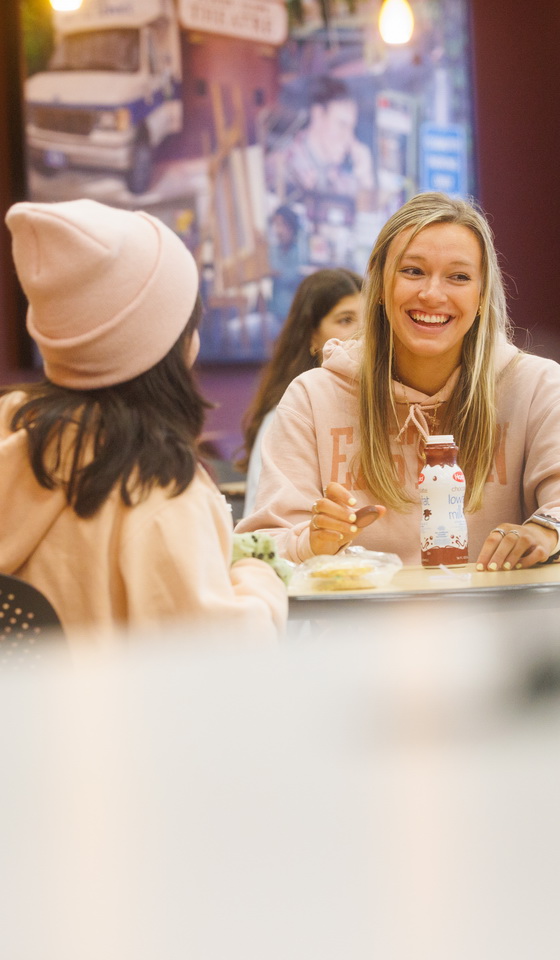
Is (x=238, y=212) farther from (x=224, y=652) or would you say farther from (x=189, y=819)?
(x=189, y=819)

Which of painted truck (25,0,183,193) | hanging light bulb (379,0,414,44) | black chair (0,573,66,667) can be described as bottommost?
black chair (0,573,66,667)

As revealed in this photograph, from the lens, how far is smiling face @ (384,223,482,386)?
1981 millimetres

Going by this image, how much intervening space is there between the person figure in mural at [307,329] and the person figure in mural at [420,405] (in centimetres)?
100

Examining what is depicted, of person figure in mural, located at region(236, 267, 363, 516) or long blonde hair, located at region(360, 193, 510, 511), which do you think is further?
person figure in mural, located at region(236, 267, 363, 516)

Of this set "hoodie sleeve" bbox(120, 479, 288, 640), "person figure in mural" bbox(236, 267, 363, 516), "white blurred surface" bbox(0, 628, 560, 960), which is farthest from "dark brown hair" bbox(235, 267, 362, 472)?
"white blurred surface" bbox(0, 628, 560, 960)

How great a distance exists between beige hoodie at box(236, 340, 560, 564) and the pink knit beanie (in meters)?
0.69

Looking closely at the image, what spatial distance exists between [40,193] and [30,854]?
11.4ft

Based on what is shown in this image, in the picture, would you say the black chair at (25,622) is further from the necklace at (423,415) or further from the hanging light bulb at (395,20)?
the hanging light bulb at (395,20)

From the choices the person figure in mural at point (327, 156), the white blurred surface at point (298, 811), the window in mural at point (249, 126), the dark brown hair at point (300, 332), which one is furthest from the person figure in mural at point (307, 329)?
the white blurred surface at point (298, 811)

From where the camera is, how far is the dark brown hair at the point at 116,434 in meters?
1.15

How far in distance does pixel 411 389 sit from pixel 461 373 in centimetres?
9

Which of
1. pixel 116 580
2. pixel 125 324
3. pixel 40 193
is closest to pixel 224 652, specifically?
pixel 116 580

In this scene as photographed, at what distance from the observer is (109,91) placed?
4035 millimetres

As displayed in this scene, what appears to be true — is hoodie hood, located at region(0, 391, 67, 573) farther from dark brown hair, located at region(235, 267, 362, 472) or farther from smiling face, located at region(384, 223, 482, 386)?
dark brown hair, located at region(235, 267, 362, 472)
